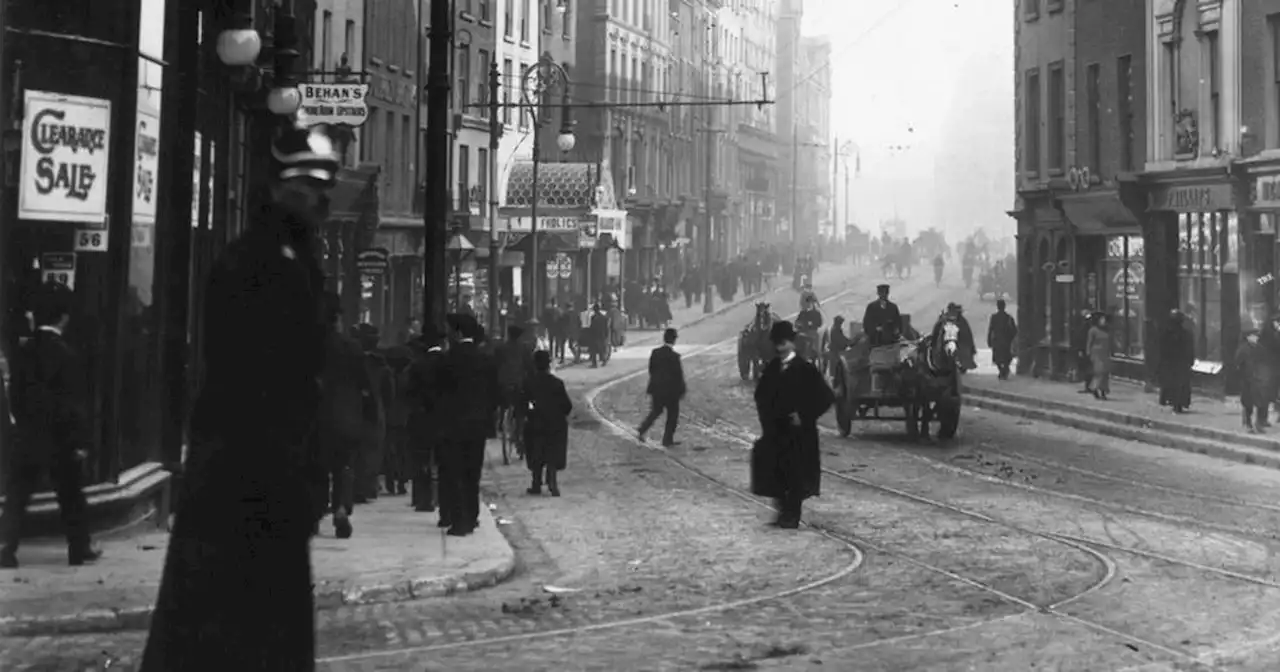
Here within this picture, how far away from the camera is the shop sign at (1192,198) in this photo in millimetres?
31703

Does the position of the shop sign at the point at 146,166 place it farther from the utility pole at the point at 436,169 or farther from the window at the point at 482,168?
the window at the point at 482,168

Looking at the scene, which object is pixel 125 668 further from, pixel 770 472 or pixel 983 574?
pixel 770 472

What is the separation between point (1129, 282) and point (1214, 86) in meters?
5.85

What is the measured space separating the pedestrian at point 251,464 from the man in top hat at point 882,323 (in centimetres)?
2084

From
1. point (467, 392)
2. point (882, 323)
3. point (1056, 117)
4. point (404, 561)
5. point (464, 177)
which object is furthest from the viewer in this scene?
point (464, 177)

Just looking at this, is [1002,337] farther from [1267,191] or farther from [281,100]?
[281,100]

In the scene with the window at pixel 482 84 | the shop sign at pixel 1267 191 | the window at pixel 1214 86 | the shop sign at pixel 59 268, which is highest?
the window at pixel 482 84

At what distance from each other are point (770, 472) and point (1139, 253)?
23.1 metres

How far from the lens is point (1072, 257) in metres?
39.5

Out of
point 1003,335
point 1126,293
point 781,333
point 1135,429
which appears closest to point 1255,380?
point 1135,429

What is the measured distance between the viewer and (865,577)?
1246 centimetres

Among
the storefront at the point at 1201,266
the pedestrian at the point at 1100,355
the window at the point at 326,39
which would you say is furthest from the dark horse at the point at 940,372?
the window at the point at 326,39

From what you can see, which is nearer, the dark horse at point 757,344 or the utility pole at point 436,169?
the utility pole at point 436,169

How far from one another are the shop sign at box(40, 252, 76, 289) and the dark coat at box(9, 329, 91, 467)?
2.63 ft
